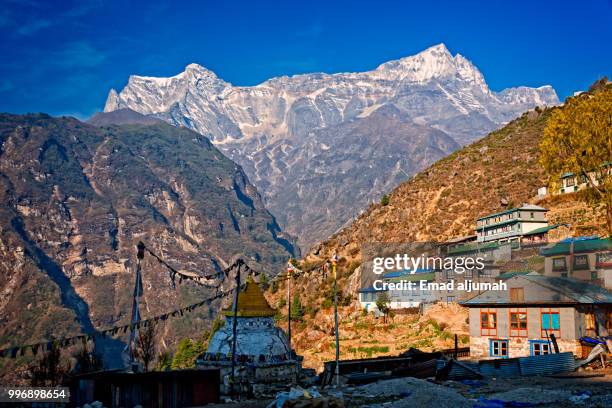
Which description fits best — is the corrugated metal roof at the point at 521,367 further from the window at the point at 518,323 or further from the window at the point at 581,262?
the window at the point at 581,262

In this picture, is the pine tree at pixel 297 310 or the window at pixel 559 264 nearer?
the window at pixel 559 264

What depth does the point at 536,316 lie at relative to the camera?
47.4 metres

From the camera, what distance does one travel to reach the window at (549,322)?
1821 inches

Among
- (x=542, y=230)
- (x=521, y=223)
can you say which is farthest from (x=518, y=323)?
(x=521, y=223)

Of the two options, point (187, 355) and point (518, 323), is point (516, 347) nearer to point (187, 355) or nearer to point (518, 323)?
point (518, 323)

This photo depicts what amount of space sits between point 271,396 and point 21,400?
11.9 meters

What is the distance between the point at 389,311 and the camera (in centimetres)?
8450

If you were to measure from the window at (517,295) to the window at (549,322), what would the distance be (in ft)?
6.46

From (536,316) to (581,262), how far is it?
20521 millimetres

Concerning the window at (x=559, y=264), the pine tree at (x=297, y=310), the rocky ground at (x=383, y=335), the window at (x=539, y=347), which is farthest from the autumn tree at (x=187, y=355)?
the window at (x=539, y=347)

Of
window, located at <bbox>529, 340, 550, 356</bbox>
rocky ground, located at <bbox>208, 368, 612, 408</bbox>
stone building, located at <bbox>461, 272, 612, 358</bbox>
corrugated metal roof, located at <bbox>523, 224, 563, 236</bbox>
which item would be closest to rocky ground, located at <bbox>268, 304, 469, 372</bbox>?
stone building, located at <bbox>461, 272, 612, 358</bbox>

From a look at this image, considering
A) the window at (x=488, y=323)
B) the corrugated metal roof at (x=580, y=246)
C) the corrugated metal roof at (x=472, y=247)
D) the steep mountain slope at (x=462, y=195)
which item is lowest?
the window at (x=488, y=323)

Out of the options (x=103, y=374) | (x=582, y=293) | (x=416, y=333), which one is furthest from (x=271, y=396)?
(x=416, y=333)

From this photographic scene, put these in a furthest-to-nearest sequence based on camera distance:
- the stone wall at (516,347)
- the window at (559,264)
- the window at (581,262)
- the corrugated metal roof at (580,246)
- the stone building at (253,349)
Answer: the window at (559,264) < the window at (581,262) < the corrugated metal roof at (580,246) < the stone wall at (516,347) < the stone building at (253,349)
